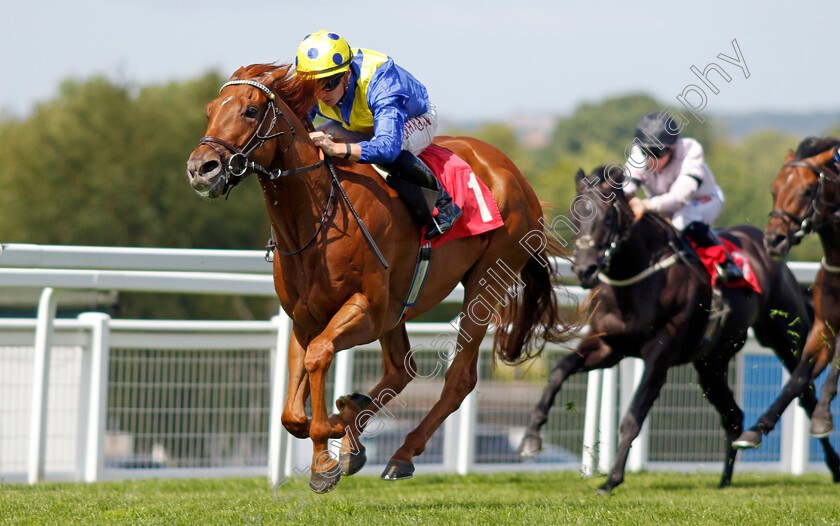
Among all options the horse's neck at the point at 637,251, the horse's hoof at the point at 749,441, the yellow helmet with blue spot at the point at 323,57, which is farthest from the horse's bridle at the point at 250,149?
the horse's hoof at the point at 749,441

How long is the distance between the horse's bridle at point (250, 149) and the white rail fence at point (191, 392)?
177 centimetres

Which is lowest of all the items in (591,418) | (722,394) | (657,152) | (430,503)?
(430,503)

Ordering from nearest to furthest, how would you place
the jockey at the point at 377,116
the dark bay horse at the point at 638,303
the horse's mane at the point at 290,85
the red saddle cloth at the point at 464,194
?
the horse's mane at the point at 290,85 < the jockey at the point at 377,116 < the red saddle cloth at the point at 464,194 < the dark bay horse at the point at 638,303

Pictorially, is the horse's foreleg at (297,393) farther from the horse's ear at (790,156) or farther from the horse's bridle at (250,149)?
the horse's ear at (790,156)

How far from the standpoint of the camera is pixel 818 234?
647 centimetres

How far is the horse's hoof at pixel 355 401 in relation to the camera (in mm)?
4766

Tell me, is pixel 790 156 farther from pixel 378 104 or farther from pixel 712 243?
pixel 378 104

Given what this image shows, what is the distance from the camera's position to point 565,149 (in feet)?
433

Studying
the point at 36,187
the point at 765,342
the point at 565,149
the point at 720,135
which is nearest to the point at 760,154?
the point at 720,135

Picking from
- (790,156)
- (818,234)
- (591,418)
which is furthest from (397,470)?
(790,156)

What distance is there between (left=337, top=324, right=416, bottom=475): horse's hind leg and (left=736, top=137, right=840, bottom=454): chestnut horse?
2187mm

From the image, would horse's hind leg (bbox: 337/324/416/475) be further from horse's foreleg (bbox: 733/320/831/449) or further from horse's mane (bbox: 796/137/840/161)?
horse's mane (bbox: 796/137/840/161)

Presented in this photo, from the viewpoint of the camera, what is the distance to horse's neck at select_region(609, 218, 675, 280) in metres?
6.89

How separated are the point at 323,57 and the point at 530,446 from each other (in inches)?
121
